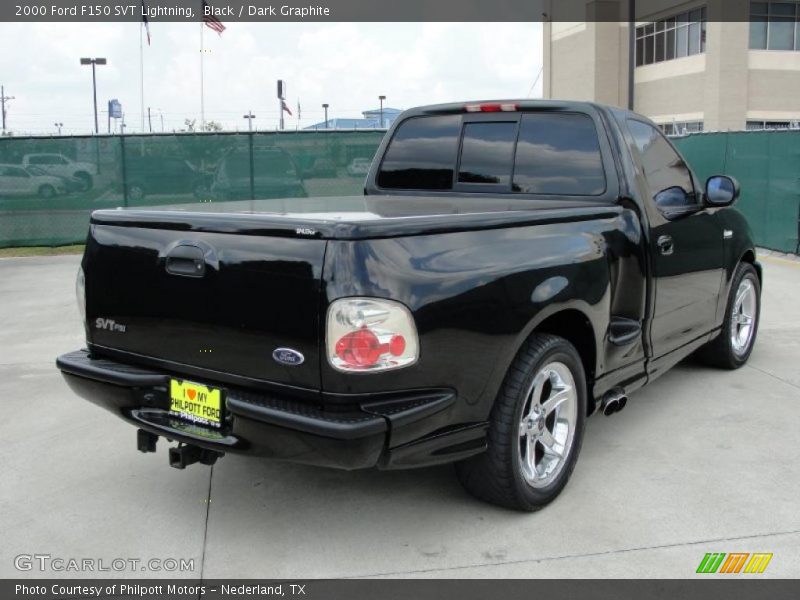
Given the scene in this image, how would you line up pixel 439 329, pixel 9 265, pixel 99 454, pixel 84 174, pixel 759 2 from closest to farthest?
pixel 439 329 < pixel 99 454 < pixel 9 265 < pixel 84 174 < pixel 759 2

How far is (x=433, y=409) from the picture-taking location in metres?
2.98

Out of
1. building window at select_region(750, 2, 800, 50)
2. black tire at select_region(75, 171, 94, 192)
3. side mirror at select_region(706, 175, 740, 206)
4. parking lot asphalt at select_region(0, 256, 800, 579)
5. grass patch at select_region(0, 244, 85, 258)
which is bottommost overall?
parking lot asphalt at select_region(0, 256, 800, 579)

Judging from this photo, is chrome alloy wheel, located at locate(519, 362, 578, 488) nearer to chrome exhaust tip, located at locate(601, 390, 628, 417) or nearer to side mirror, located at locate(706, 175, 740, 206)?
chrome exhaust tip, located at locate(601, 390, 628, 417)

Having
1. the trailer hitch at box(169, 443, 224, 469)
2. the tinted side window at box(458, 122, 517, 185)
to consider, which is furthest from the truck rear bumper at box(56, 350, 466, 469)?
the tinted side window at box(458, 122, 517, 185)

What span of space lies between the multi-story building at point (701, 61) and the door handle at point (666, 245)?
29950 millimetres

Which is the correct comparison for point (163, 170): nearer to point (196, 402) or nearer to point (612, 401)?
point (612, 401)

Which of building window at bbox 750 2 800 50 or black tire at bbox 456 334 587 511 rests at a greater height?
building window at bbox 750 2 800 50

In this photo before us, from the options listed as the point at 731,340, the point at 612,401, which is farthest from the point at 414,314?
the point at 731,340

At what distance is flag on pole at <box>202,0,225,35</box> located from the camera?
25.2m

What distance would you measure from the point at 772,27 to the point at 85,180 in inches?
1189

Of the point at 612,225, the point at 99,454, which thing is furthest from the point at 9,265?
the point at 612,225

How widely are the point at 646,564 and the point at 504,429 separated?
0.78m

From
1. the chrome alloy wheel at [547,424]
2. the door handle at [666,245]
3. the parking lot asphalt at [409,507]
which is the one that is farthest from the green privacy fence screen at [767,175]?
the chrome alloy wheel at [547,424]
